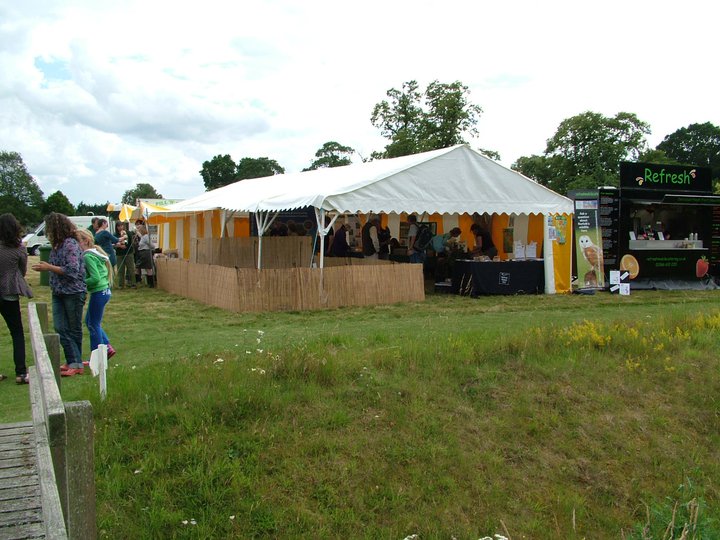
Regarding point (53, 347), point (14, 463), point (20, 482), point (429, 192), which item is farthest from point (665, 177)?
point (20, 482)

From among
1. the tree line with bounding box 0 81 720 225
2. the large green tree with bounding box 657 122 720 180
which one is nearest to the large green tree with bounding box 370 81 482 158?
the tree line with bounding box 0 81 720 225

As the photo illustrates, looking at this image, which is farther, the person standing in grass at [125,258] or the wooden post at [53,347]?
the person standing in grass at [125,258]

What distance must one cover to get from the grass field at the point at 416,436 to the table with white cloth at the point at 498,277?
632cm

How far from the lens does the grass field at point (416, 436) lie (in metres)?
4.49

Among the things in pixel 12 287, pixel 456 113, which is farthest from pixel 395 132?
pixel 12 287

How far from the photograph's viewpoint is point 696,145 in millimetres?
65312

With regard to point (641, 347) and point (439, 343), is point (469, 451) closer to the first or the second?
point (439, 343)

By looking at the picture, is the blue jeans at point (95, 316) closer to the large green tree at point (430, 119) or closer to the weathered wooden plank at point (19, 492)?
the weathered wooden plank at point (19, 492)

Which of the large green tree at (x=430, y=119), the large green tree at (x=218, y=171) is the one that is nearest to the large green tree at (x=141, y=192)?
the large green tree at (x=218, y=171)

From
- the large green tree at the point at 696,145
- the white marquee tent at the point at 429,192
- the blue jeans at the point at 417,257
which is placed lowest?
the blue jeans at the point at 417,257

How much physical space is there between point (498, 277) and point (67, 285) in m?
9.76

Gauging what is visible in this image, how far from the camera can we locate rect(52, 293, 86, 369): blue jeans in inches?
273

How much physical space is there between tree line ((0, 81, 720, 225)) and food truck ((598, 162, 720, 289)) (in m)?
17.8

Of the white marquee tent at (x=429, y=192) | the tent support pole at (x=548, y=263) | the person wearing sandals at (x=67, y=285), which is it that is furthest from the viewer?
the tent support pole at (x=548, y=263)
